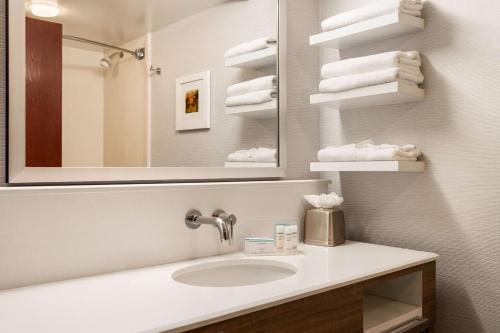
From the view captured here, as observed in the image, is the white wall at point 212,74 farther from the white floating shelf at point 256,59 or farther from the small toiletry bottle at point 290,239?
the small toiletry bottle at point 290,239

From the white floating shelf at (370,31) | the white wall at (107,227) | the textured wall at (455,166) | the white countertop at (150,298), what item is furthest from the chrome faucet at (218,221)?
the white floating shelf at (370,31)

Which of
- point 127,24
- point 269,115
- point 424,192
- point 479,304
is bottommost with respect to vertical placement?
point 479,304

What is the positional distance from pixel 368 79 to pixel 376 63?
0.21 ft

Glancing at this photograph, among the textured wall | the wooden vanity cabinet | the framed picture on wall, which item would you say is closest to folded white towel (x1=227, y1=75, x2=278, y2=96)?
the framed picture on wall

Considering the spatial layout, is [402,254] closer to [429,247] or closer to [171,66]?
[429,247]

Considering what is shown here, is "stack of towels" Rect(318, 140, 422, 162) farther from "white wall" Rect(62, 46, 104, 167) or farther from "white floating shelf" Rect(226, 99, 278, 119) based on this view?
"white wall" Rect(62, 46, 104, 167)

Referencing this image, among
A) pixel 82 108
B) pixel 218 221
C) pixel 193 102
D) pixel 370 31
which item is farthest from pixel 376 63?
pixel 82 108

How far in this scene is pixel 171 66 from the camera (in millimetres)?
1453

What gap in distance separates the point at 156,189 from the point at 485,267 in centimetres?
114

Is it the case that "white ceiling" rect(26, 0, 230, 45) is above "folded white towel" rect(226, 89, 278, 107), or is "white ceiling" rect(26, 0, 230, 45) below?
above

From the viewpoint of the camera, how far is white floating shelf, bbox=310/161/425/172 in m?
1.52

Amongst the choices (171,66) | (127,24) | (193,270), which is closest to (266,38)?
(171,66)

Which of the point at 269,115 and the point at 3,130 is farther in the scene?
the point at 269,115

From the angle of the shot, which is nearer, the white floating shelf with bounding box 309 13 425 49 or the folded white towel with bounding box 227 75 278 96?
the white floating shelf with bounding box 309 13 425 49
